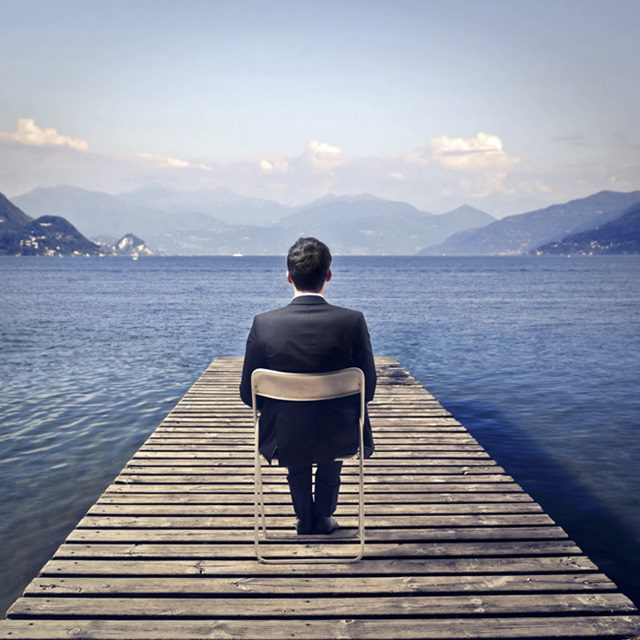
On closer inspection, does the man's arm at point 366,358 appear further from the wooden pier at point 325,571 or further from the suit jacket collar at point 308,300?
the wooden pier at point 325,571

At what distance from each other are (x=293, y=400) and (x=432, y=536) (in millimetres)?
2177

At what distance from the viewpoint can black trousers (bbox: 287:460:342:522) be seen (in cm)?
459

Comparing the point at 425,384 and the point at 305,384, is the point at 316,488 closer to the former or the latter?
the point at 305,384

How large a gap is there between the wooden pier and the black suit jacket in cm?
103

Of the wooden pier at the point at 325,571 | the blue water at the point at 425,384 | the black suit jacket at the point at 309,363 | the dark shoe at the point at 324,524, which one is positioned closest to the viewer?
the wooden pier at the point at 325,571

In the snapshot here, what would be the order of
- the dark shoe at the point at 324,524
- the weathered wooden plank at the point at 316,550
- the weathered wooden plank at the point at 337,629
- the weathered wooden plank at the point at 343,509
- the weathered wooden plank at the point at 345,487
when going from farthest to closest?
the weathered wooden plank at the point at 345,487 → the weathered wooden plank at the point at 343,509 → the dark shoe at the point at 324,524 → the weathered wooden plank at the point at 316,550 → the weathered wooden plank at the point at 337,629

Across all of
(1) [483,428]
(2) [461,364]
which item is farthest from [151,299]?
(1) [483,428]


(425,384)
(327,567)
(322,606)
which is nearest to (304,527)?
(327,567)

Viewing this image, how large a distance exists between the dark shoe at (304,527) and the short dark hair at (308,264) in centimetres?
214

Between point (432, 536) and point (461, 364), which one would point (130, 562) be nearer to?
point (432, 536)

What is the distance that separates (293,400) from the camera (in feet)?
13.1

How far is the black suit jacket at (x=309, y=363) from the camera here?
4113 millimetres

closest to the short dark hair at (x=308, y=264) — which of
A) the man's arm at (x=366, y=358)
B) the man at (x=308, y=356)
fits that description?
the man at (x=308, y=356)

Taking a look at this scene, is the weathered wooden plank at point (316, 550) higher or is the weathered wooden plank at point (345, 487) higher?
the weathered wooden plank at point (316, 550)
